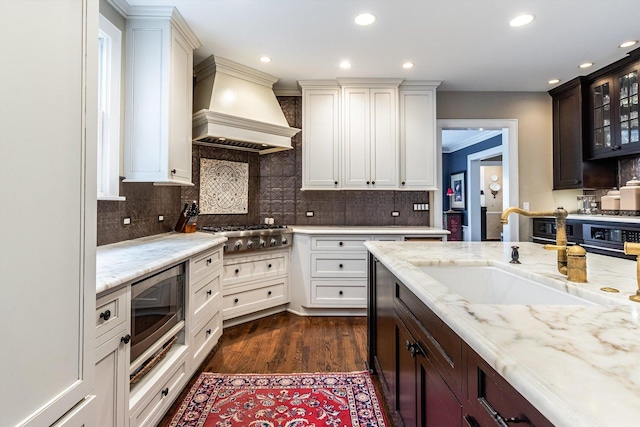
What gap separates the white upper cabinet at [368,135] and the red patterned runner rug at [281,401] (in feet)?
6.99

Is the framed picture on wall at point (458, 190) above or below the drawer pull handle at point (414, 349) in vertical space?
above

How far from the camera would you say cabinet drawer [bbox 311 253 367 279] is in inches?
135

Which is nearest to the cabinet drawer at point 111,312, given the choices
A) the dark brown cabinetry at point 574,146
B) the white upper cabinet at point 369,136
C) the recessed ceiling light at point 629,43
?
the white upper cabinet at point 369,136

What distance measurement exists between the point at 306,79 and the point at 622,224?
11.0ft

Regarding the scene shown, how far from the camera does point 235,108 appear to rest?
3.20 m

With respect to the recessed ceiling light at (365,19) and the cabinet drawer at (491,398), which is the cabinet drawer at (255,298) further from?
the cabinet drawer at (491,398)

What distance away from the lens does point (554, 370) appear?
519 millimetres

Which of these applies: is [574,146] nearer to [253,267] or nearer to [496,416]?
[253,267]

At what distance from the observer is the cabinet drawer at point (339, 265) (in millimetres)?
3422

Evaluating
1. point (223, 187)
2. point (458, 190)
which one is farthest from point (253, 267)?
point (458, 190)

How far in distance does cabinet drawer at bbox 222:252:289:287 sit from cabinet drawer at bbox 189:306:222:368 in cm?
44

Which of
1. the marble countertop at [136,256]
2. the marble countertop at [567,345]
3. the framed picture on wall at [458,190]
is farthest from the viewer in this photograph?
the framed picture on wall at [458,190]

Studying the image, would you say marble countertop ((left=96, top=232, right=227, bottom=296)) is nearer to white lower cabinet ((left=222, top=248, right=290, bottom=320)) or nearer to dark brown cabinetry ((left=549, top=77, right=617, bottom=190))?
white lower cabinet ((left=222, top=248, right=290, bottom=320))

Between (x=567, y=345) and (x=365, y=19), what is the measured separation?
2.62 meters
